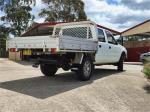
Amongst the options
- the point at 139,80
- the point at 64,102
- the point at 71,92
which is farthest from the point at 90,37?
the point at 64,102

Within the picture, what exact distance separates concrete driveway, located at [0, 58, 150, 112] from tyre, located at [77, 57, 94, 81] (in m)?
0.24

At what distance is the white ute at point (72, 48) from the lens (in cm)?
1091

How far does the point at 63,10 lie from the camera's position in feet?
173

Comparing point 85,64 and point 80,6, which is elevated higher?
point 80,6

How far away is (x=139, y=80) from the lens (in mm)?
13398

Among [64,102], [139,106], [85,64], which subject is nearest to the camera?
[64,102]

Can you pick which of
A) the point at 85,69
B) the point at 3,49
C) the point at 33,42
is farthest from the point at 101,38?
the point at 3,49

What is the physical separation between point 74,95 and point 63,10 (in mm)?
43681

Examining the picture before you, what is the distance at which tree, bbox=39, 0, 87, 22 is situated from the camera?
52531mm

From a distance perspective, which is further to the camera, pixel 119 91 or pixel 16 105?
pixel 119 91

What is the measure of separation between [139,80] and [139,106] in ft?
11.0

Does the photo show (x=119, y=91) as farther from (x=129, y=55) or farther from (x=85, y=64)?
(x=129, y=55)

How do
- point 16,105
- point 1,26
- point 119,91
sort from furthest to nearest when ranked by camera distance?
point 1,26, point 119,91, point 16,105

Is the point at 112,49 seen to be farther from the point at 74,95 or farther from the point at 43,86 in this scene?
the point at 74,95
